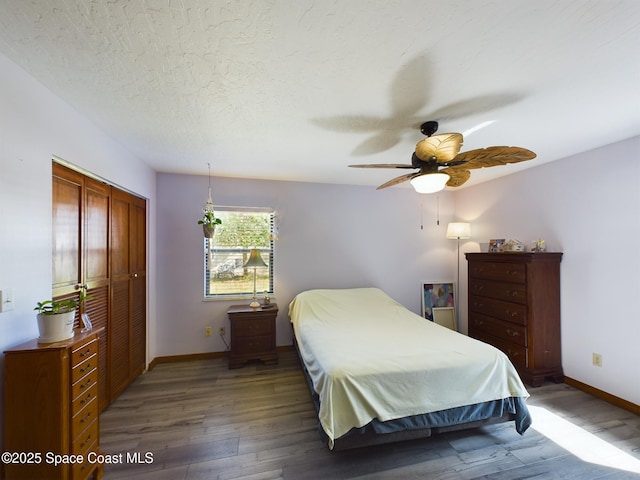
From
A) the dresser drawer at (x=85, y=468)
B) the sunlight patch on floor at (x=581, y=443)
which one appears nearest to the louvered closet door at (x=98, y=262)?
the dresser drawer at (x=85, y=468)

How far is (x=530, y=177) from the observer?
121 inches

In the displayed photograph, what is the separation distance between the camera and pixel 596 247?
2480 millimetres

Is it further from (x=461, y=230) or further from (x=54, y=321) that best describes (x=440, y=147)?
(x=54, y=321)

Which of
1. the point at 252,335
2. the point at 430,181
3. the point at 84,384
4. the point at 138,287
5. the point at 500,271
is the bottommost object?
the point at 252,335

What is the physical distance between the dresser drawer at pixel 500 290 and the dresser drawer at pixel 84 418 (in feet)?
12.3

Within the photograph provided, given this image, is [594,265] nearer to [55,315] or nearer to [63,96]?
[55,315]

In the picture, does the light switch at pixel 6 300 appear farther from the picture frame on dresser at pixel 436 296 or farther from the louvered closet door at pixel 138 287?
the picture frame on dresser at pixel 436 296

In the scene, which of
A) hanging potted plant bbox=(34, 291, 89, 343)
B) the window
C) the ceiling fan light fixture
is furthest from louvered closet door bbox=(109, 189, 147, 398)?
the ceiling fan light fixture

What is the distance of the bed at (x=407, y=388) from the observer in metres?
1.61

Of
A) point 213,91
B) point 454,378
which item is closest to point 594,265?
point 454,378

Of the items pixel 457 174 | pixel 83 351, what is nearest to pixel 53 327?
pixel 83 351

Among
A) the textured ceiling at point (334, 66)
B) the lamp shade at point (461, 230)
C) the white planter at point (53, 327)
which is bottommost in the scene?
the white planter at point (53, 327)

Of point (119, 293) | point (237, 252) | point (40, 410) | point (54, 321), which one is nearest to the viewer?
point (40, 410)

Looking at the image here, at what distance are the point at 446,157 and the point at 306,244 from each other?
2.24m
